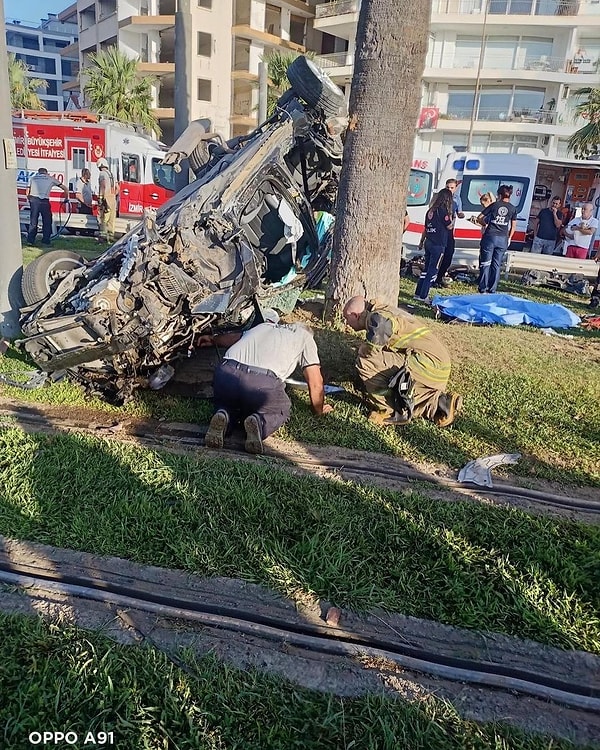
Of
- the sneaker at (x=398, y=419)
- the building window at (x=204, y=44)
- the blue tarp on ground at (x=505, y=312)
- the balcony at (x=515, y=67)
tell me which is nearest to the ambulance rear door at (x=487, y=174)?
the blue tarp on ground at (x=505, y=312)

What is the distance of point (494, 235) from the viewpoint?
9164 mm

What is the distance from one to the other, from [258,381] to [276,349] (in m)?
0.27

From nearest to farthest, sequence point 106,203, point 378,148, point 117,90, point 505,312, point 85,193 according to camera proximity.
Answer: point 378,148, point 505,312, point 106,203, point 85,193, point 117,90

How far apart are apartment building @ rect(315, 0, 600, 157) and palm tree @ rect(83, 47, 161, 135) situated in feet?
38.5

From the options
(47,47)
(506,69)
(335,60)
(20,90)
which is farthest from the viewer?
(47,47)

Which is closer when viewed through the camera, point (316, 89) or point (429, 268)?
point (316, 89)

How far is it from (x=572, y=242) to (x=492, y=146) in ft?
73.2

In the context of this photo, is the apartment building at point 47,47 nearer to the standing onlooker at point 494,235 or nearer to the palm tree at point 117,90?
the palm tree at point 117,90

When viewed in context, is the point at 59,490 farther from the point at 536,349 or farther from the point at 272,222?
the point at 536,349

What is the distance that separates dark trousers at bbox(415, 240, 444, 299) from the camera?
29.6ft

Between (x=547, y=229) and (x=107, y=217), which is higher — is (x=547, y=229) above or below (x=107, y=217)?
above

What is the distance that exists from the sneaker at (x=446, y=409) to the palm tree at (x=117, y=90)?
26.4m

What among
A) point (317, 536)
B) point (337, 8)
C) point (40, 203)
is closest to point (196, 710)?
point (317, 536)

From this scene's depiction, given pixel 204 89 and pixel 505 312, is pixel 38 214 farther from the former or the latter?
pixel 204 89
